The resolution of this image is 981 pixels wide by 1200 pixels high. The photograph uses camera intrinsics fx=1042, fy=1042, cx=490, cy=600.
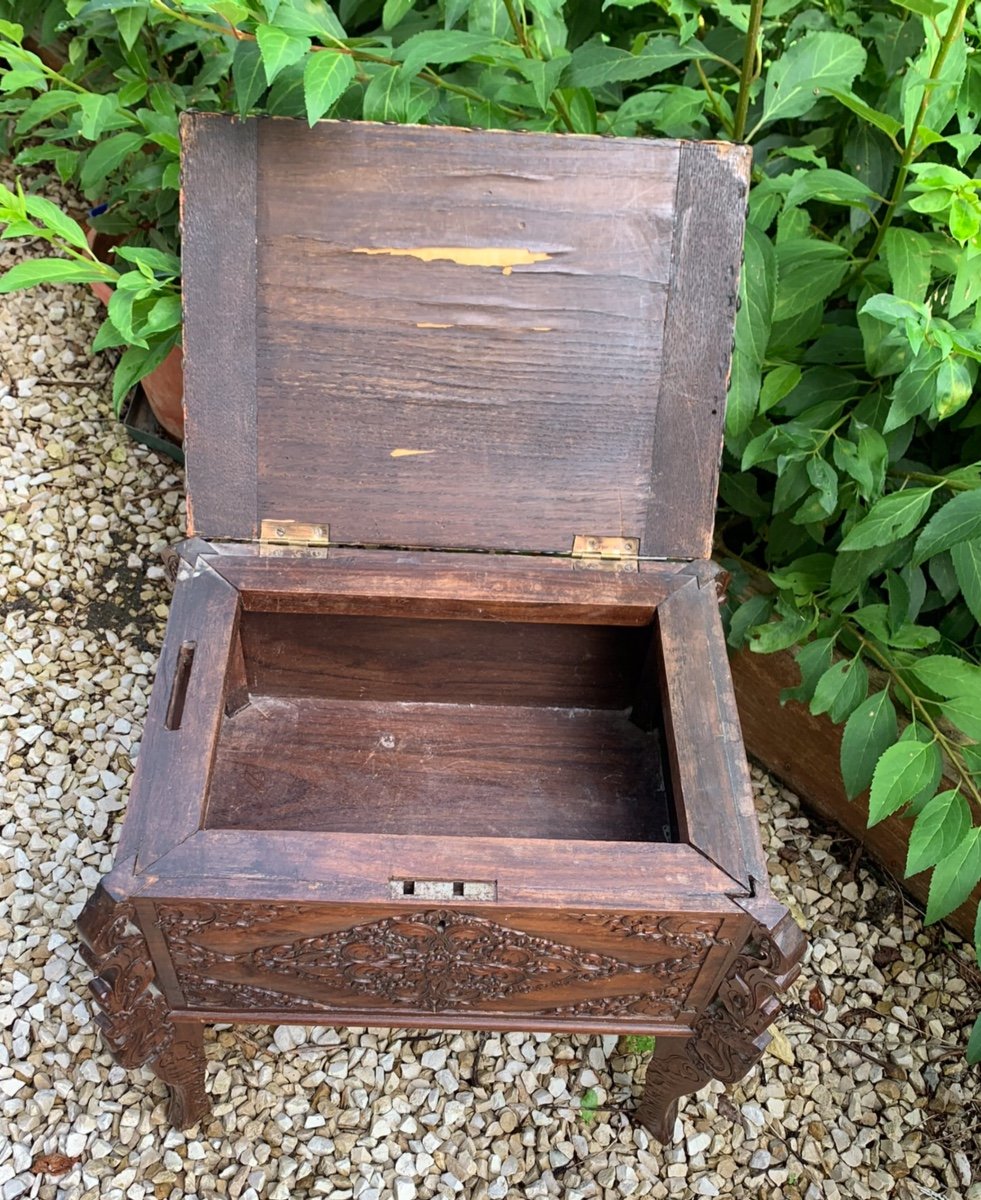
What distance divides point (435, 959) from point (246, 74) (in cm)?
117

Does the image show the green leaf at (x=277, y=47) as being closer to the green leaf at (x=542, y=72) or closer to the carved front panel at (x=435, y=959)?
the green leaf at (x=542, y=72)

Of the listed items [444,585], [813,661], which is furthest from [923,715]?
[444,585]

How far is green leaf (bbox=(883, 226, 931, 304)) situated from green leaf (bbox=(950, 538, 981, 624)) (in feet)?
1.27

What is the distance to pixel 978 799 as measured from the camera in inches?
65.2

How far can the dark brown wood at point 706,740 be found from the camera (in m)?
1.24

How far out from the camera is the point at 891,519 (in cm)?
165

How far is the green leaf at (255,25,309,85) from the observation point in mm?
1210

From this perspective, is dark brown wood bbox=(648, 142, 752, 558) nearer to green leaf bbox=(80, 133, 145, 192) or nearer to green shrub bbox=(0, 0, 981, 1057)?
green shrub bbox=(0, 0, 981, 1057)

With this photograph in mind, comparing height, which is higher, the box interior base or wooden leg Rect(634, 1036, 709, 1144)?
the box interior base

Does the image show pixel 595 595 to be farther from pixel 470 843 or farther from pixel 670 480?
pixel 470 843

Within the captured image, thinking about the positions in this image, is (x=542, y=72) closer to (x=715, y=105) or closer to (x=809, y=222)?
(x=715, y=105)

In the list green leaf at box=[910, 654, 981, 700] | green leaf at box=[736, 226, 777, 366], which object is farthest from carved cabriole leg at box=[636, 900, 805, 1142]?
green leaf at box=[736, 226, 777, 366]

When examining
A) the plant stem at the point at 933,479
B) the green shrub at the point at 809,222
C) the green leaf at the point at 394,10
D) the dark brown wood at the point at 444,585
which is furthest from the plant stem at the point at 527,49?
the plant stem at the point at 933,479

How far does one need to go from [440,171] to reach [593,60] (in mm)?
363
